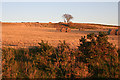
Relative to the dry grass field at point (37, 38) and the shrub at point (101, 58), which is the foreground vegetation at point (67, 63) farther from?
the dry grass field at point (37, 38)

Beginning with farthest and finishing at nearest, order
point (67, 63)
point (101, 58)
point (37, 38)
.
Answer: point (37, 38) < point (101, 58) < point (67, 63)

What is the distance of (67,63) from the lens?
6.50 metres

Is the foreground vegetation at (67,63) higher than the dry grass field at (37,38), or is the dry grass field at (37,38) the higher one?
the dry grass field at (37,38)

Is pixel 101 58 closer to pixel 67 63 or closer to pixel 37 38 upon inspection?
pixel 67 63

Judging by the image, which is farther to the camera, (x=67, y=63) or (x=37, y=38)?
(x=37, y=38)

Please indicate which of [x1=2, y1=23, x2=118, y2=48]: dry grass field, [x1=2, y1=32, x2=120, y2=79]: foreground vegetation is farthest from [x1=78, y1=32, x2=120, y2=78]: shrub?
[x1=2, y1=23, x2=118, y2=48]: dry grass field

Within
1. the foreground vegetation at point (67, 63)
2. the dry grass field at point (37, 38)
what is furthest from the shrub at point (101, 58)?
the dry grass field at point (37, 38)

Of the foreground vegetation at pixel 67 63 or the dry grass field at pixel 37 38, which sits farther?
the dry grass field at pixel 37 38

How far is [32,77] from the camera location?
5.97 meters

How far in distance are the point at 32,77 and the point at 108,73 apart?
114 inches

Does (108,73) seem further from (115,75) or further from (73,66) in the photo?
(73,66)

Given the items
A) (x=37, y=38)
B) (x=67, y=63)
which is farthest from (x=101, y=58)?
(x=37, y=38)

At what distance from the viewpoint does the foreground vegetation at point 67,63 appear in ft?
20.4

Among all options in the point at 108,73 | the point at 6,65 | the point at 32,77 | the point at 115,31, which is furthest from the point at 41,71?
the point at 115,31
